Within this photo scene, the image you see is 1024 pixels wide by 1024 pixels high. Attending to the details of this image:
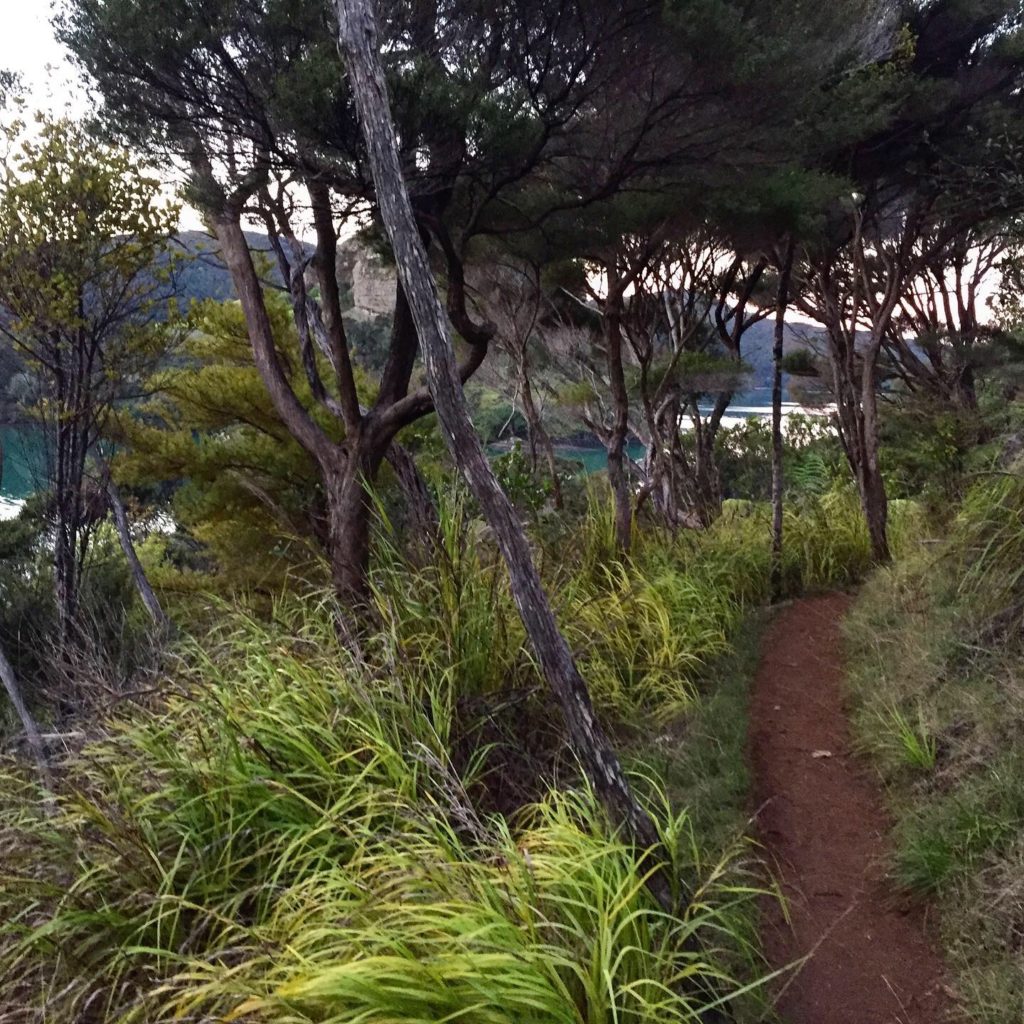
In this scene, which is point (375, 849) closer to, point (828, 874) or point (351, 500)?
point (828, 874)

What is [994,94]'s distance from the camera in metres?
6.86

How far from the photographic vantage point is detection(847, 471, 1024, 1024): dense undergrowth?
8.71ft

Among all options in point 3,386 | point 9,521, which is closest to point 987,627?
point 3,386

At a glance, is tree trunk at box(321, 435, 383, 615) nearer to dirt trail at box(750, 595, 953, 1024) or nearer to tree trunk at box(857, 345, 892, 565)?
dirt trail at box(750, 595, 953, 1024)

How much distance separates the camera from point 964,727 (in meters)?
3.70

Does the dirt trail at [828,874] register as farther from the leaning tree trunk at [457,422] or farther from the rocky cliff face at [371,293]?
the rocky cliff face at [371,293]

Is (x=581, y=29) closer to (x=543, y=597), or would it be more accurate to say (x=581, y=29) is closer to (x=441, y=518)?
(x=441, y=518)

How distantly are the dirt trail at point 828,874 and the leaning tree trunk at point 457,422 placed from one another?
63cm

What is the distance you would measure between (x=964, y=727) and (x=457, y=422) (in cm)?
261

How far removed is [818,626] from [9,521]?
10.4m

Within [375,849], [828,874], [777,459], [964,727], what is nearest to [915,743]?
[964,727]

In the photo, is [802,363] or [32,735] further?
[802,363]

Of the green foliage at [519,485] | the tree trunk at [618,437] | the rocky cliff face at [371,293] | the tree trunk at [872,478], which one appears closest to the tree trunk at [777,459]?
the tree trunk at [872,478]

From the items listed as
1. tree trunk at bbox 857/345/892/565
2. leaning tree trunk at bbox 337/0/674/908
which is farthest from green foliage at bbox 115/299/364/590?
leaning tree trunk at bbox 337/0/674/908
